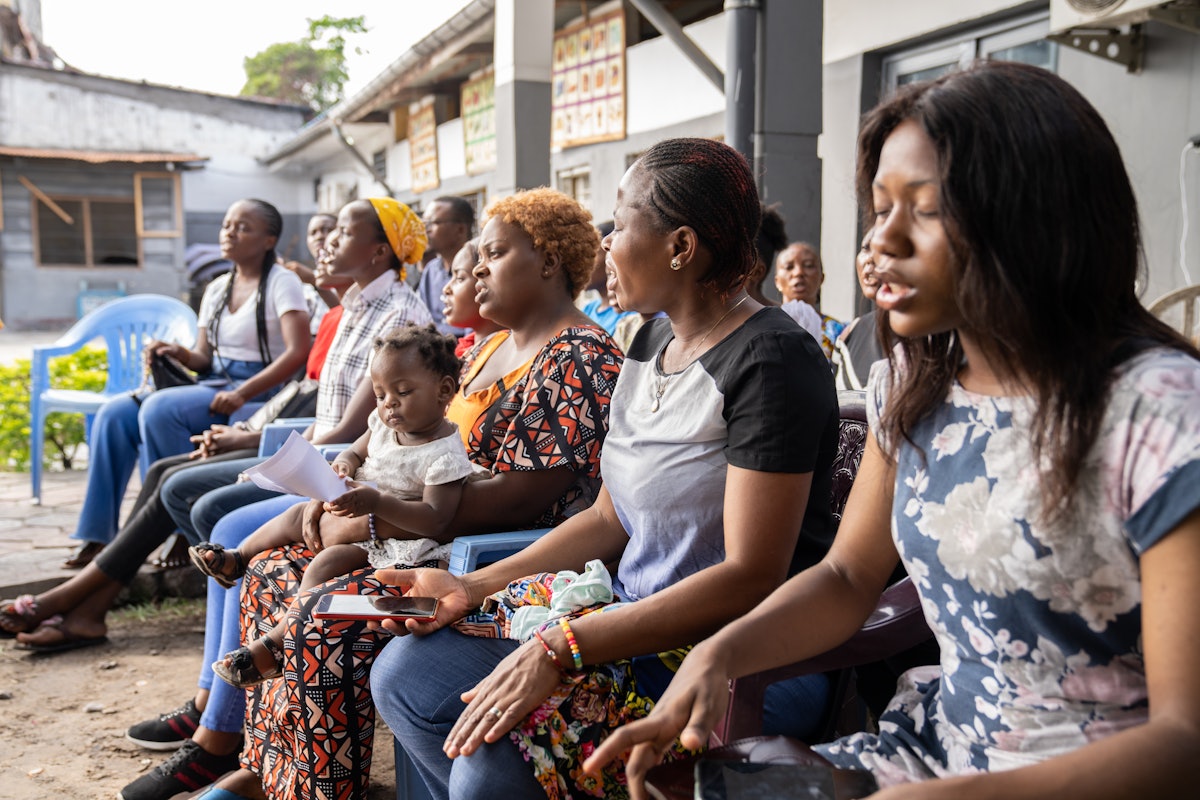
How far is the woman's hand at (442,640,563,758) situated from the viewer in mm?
1666

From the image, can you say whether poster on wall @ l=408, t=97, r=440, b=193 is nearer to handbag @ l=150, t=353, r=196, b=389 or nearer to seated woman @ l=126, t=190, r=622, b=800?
handbag @ l=150, t=353, r=196, b=389

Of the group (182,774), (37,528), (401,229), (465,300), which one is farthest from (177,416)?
(182,774)

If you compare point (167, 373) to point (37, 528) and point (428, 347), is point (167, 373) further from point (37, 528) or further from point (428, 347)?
point (428, 347)

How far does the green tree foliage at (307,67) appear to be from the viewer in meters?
33.0

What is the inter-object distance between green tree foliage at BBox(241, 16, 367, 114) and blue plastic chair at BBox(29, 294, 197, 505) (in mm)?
28350

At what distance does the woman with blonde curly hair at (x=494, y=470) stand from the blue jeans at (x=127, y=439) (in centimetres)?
165

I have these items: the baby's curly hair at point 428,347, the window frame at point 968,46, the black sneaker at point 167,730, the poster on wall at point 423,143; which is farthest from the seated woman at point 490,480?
the poster on wall at point 423,143

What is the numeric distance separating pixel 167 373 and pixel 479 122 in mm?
7806

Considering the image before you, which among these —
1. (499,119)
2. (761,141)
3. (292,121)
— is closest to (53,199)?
(292,121)

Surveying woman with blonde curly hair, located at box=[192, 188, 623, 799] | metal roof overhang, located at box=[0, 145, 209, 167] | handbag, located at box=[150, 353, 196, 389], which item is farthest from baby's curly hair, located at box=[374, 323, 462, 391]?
metal roof overhang, located at box=[0, 145, 209, 167]

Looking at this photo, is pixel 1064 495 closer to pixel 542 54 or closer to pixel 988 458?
pixel 988 458

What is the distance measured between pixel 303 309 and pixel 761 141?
219 centimetres

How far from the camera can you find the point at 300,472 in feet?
7.54

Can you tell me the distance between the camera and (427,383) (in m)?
2.74
